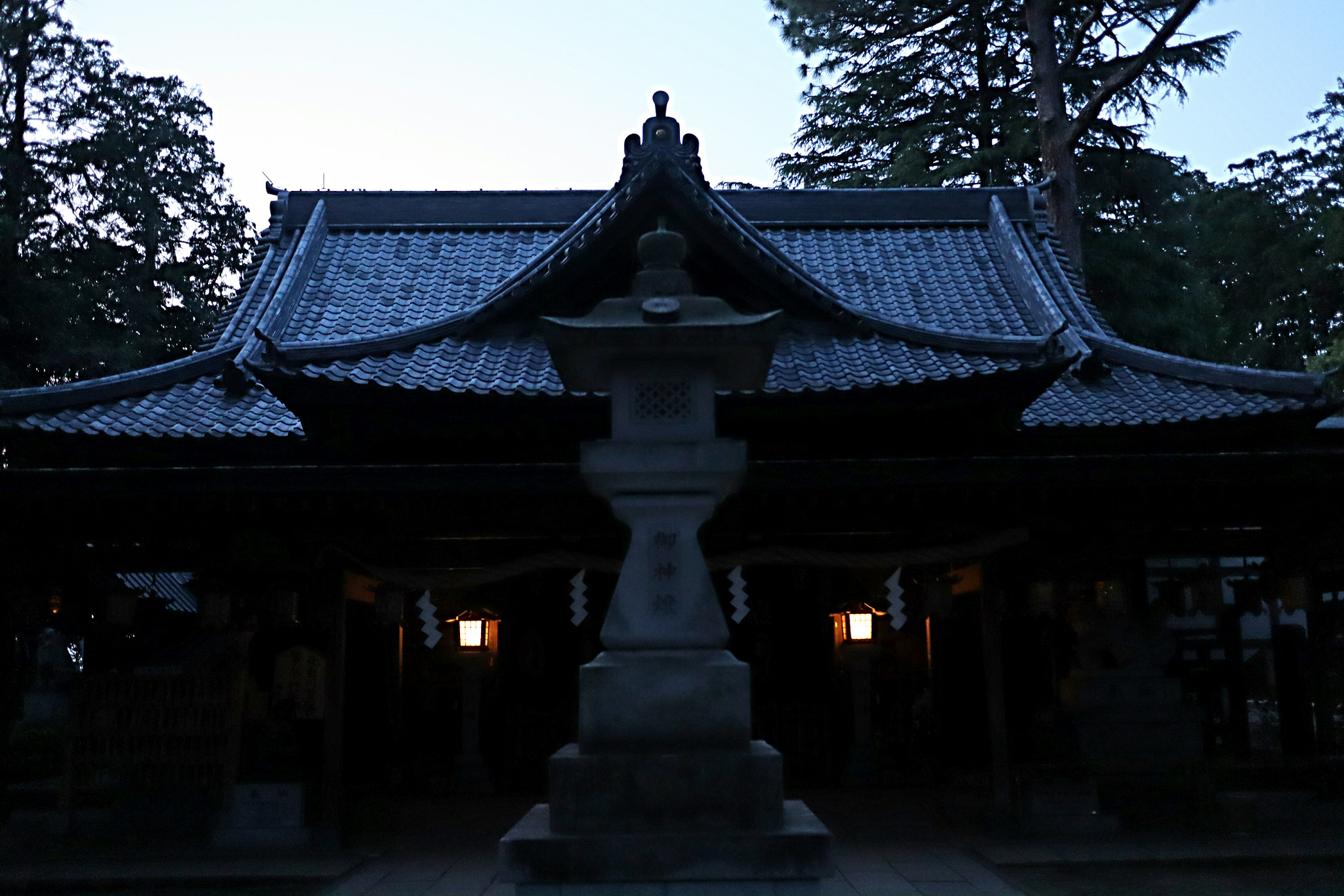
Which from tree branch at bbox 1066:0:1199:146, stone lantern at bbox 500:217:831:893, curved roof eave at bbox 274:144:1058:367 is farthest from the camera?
tree branch at bbox 1066:0:1199:146

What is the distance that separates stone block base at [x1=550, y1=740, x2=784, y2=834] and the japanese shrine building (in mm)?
4709

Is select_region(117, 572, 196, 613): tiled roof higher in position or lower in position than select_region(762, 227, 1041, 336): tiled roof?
lower

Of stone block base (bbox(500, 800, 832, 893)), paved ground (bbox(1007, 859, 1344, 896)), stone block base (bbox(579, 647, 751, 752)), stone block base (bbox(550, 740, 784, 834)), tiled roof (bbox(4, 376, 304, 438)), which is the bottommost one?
paved ground (bbox(1007, 859, 1344, 896))

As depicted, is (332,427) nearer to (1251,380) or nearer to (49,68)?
(1251,380)

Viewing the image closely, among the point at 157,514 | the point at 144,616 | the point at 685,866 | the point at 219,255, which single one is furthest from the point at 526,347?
the point at 219,255

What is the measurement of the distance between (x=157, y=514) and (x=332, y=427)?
190cm

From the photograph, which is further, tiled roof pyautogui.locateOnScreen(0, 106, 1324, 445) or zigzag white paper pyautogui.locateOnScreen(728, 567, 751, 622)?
tiled roof pyautogui.locateOnScreen(0, 106, 1324, 445)

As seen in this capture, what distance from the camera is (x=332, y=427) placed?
1092cm

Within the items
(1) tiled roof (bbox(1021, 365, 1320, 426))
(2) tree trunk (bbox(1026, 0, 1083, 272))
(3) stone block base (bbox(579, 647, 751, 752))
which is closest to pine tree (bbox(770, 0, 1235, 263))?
(2) tree trunk (bbox(1026, 0, 1083, 272))

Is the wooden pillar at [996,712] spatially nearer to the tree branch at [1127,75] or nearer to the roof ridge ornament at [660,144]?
the roof ridge ornament at [660,144]

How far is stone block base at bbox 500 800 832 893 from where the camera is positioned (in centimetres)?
555

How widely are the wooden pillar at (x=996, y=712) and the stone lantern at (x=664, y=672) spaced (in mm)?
4958

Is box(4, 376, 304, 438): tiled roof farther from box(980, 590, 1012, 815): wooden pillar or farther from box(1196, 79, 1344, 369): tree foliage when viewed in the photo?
box(1196, 79, 1344, 369): tree foliage

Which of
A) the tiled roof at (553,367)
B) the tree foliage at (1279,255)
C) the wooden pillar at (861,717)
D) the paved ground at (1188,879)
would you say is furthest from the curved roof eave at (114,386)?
the tree foliage at (1279,255)
